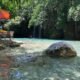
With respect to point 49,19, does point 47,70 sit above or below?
below

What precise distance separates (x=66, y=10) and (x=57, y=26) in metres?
1.96

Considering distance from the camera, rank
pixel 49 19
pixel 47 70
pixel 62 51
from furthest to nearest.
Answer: pixel 49 19 → pixel 62 51 → pixel 47 70

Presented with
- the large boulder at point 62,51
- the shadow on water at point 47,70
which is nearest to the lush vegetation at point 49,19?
the large boulder at point 62,51

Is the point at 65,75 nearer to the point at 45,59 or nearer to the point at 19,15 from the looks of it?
the point at 45,59

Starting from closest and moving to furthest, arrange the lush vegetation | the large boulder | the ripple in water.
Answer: the ripple in water < the large boulder < the lush vegetation

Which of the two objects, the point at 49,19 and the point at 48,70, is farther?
the point at 49,19

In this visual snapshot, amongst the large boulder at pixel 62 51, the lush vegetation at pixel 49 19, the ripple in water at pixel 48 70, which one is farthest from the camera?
the lush vegetation at pixel 49 19

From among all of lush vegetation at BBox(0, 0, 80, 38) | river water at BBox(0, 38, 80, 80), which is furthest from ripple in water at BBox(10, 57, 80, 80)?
lush vegetation at BBox(0, 0, 80, 38)

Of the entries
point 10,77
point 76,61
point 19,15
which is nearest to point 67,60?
point 76,61

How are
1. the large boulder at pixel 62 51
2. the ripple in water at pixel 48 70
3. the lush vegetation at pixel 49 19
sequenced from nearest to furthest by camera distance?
the ripple in water at pixel 48 70 < the large boulder at pixel 62 51 < the lush vegetation at pixel 49 19

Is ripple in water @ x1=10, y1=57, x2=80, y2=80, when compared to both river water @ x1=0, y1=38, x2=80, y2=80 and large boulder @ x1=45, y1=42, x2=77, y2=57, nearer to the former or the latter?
river water @ x1=0, y1=38, x2=80, y2=80

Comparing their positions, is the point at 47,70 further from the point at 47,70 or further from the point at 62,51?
the point at 62,51

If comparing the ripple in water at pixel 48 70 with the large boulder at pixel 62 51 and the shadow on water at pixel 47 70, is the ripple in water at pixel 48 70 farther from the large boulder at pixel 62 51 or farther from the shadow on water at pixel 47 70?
the large boulder at pixel 62 51

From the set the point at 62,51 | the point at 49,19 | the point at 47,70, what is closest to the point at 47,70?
the point at 47,70
